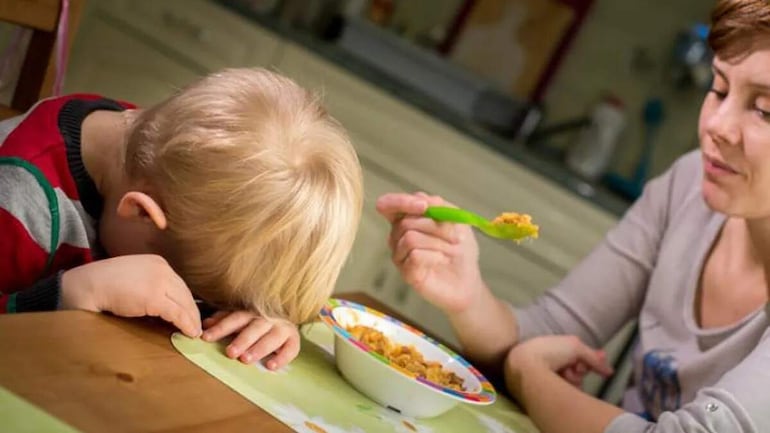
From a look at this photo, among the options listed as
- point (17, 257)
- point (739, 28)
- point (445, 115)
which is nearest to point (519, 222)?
point (739, 28)

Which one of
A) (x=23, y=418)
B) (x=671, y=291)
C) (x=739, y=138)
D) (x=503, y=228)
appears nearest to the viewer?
(x=23, y=418)

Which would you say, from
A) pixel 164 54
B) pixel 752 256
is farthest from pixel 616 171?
pixel 752 256

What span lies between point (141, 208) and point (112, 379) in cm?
22

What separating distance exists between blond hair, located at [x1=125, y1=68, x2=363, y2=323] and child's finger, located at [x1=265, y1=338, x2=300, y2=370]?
3 cm

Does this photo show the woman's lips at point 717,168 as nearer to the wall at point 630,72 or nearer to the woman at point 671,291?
the woman at point 671,291

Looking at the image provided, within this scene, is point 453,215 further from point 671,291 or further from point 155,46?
point 155,46

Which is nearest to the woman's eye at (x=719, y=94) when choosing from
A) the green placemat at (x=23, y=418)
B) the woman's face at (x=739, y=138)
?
the woman's face at (x=739, y=138)

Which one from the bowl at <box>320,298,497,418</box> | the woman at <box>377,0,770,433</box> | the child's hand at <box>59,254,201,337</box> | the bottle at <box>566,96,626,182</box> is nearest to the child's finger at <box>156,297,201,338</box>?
the child's hand at <box>59,254,201,337</box>

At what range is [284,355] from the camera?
0.87m

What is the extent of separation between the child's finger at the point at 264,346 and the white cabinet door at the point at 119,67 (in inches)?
69.2

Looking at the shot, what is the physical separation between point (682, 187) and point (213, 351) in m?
0.91

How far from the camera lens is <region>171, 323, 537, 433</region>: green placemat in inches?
30.7

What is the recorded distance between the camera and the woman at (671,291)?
107cm

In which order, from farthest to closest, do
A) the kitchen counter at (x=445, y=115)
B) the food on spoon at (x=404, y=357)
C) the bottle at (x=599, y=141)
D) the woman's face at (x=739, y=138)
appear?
the bottle at (x=599, y=141), the kitchen counter at (x=445, y=115), the woman's face at (x=739, y=138), the food on spoon at (x=404, y=357)
